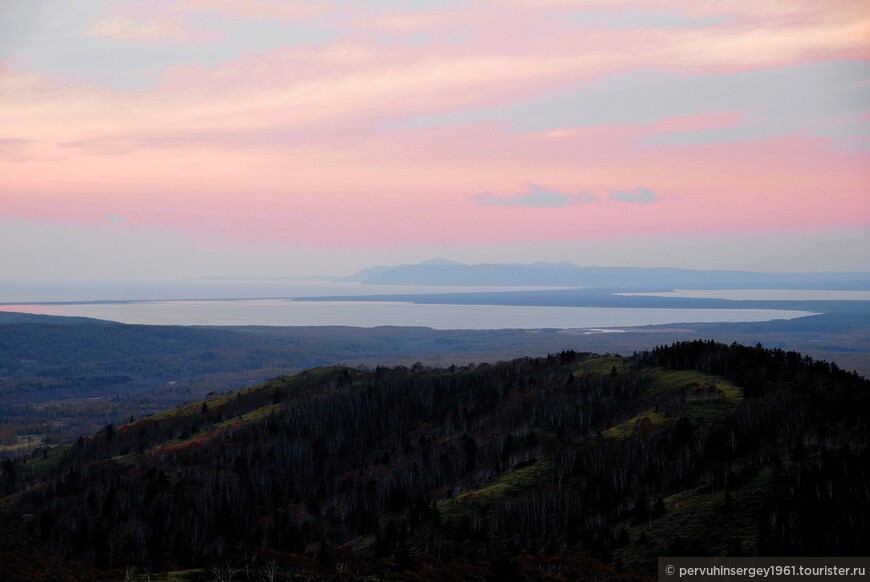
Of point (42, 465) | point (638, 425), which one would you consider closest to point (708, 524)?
point (638, 425)

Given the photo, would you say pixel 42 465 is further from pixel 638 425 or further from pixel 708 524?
pixel 708 524

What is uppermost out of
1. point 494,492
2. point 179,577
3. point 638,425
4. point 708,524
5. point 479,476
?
point 638,425

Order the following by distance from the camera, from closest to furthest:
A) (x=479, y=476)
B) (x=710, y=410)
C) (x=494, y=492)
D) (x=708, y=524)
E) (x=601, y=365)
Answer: (x=708, y=524)
(x=494, y=492)
(x=710, y=410)
(x=479, y=476)
(x=601, y=365)

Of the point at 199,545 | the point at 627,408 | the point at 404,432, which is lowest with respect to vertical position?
the point at 199,545

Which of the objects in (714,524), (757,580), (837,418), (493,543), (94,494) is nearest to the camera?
(757,580)

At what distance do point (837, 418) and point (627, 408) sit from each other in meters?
30.4

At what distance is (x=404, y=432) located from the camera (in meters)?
139

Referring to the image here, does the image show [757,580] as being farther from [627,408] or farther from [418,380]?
[418,380]

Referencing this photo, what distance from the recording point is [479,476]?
297 ft

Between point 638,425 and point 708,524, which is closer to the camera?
point 708,524

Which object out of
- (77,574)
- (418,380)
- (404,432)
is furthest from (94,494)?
(77,574)

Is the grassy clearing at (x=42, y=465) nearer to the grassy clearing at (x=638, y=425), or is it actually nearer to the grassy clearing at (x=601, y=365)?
the grassy clearing at (x=601, y=365)

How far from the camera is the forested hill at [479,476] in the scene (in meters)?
51.4

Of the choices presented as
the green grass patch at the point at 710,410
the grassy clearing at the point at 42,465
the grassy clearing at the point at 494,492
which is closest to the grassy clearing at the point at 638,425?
the green grass patch at the point at 710,410
